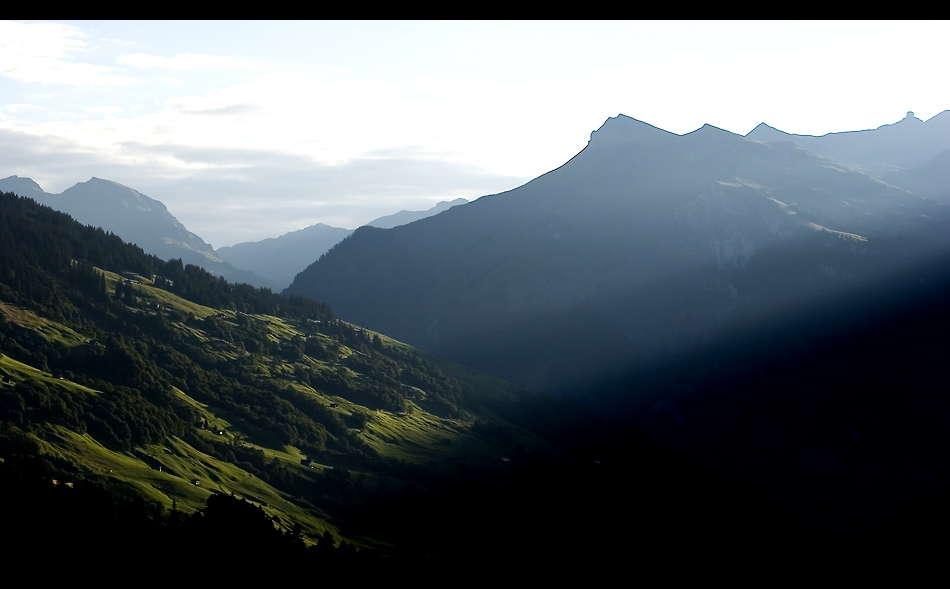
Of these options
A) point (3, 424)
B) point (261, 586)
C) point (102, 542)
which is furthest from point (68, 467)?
point (261, 586)

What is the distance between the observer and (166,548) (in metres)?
163

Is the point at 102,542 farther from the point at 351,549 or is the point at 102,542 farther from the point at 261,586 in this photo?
the point at 351,549

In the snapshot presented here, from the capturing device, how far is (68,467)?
188125mm
